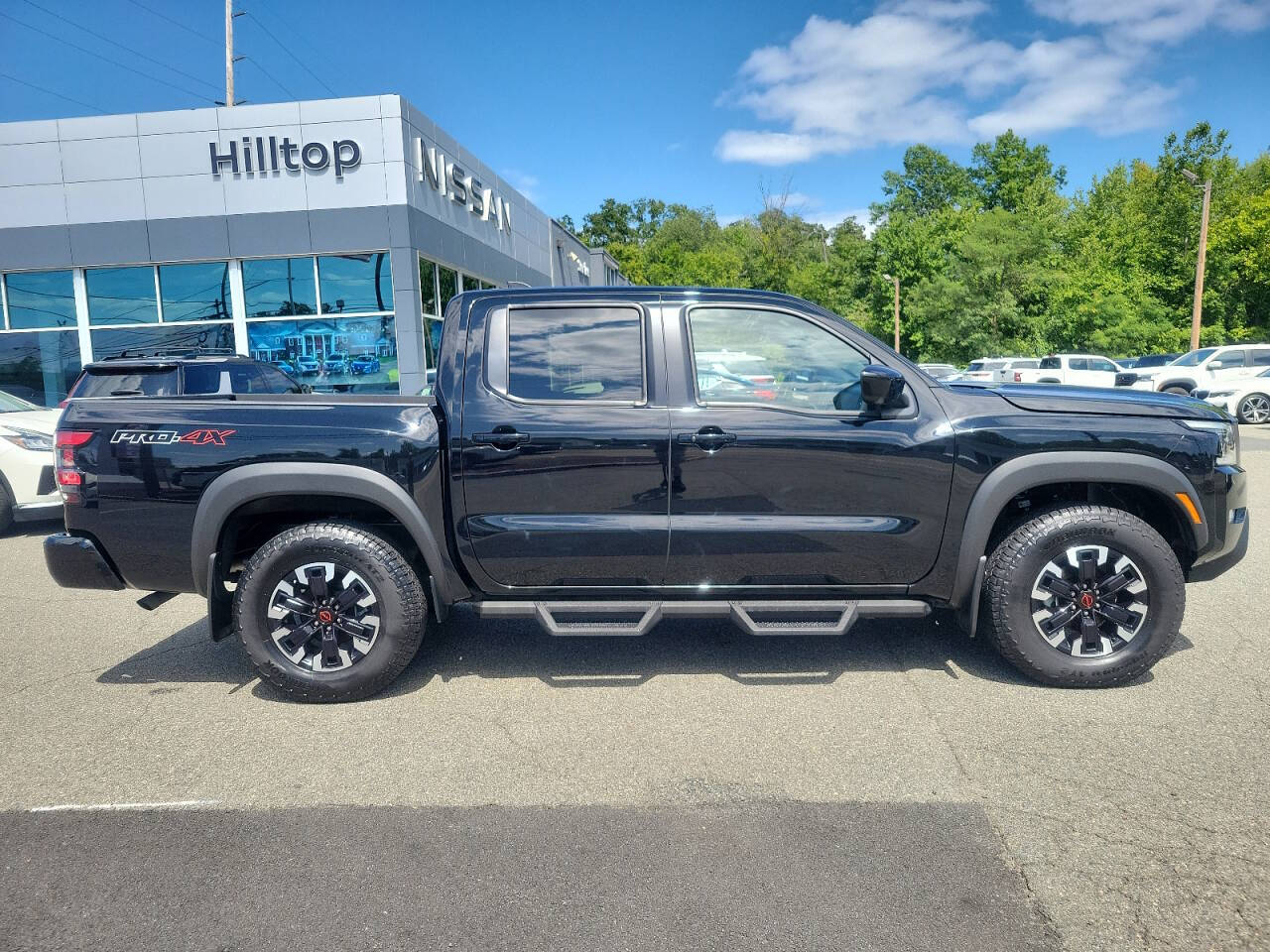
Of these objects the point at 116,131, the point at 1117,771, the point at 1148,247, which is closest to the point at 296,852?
the point at 1117,771

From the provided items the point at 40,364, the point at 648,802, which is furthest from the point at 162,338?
the point at 648,802

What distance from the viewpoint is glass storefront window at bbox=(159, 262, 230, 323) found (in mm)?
17000

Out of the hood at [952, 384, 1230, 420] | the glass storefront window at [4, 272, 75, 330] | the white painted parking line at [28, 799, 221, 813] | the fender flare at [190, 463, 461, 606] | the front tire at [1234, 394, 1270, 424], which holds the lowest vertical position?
the white painted parking line at [28, 799, 221, 813]

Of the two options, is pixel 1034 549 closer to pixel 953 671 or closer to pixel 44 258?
pixel 953 671

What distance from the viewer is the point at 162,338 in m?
17.2

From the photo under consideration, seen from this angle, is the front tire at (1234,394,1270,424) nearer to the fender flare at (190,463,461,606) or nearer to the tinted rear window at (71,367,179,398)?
the tinted rear window at (71,367,179,398)

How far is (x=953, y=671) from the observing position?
14.8ft

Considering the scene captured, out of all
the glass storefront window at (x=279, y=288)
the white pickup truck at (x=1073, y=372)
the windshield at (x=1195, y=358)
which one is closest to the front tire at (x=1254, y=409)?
the windshield at (x=1195, y=358)

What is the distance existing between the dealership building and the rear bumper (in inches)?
517

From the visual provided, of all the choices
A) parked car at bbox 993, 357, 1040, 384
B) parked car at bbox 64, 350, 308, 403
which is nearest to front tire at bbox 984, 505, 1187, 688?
parked car at bbox 64, 350, 308, 403

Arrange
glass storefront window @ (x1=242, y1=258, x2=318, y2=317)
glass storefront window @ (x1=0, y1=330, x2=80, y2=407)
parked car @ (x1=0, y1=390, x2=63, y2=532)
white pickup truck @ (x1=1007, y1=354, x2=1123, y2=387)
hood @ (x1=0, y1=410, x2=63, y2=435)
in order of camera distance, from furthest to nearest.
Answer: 1. white pickup truck @ (x1=1007, y1=354, x2=1123, y2=387)
2. glass storefront window @ (x1=0, y1=330, x2=80, y2=407)
3. glass storefront window @ (x1=242, y1=258, x2=318, y2=317)
4. hood @ (x1=0, y1=410, x2=63, y2=435)
5. parked car @ (x1=0, y1=390, x2=63, y2=532)

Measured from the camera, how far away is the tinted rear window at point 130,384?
25.4 feet

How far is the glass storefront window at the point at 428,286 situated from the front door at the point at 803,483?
14195 millimetres

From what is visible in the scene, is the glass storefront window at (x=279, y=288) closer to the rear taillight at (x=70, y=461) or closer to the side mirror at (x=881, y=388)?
the rear taillight at (x=70, y=461)
